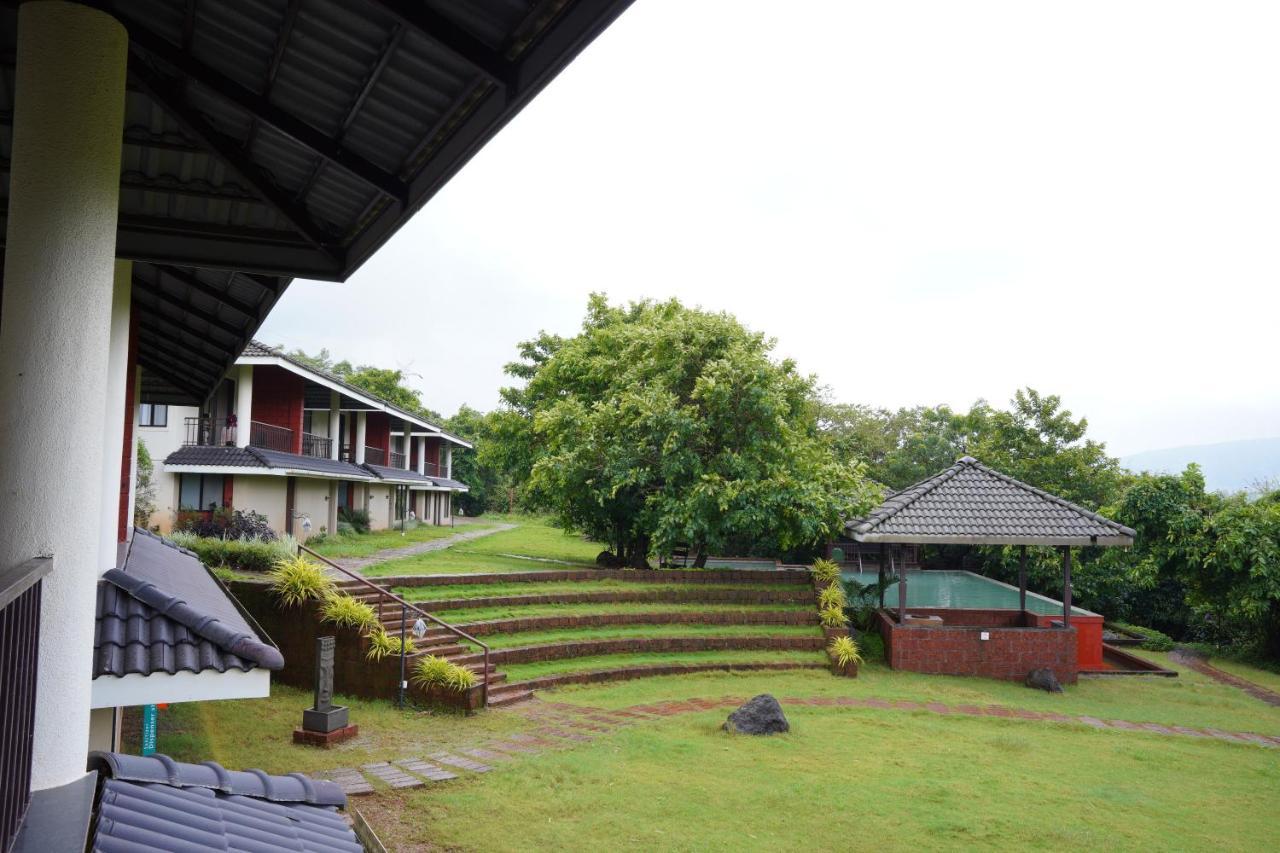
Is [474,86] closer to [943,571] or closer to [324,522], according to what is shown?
[324,522]

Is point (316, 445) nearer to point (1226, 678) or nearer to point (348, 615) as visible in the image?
point (348, 615)

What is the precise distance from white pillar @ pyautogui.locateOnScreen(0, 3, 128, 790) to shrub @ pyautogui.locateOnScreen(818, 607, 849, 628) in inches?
524

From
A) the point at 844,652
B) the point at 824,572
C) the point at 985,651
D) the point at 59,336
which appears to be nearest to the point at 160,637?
the point at 59,336

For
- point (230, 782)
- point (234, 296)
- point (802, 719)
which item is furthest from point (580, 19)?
point (802, 719)

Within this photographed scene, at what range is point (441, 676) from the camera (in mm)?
10570

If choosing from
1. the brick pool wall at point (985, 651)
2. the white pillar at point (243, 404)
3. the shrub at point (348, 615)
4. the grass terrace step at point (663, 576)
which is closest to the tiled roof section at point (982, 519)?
the brick pool wall at point (985, 651)

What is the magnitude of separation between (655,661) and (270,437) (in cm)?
1480

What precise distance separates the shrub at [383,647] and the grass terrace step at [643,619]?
5.93 ft

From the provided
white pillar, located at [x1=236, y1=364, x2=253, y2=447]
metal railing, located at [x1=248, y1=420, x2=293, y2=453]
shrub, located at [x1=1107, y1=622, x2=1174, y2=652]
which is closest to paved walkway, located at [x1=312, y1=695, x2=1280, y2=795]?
shrub, located at [x1=1107, y1=622, x2=1174, y2=652]

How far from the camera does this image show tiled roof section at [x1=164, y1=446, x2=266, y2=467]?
821 inches

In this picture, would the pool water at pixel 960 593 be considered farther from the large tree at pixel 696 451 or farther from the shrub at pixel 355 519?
the shrub at pixel 355 519

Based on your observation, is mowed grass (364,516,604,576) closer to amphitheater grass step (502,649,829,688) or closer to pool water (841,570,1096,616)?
amphitheater grass step (502,649,829,688)

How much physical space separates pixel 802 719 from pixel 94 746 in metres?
7.59

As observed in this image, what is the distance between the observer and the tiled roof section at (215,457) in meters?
20.9
